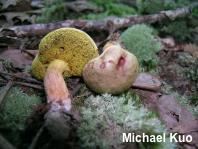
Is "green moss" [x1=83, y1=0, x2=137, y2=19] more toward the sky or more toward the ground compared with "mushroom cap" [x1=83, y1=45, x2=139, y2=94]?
more toward the sky

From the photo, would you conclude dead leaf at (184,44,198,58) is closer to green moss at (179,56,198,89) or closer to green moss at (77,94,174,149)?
green moss at (179,56,198,89)

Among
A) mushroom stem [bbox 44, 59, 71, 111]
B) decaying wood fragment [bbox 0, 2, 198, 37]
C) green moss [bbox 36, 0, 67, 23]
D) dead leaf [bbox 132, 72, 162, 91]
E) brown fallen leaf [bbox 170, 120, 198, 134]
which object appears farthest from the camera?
green moss [bbox 36, 0, 67, 23]

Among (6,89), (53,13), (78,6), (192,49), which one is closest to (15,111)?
(6,89)

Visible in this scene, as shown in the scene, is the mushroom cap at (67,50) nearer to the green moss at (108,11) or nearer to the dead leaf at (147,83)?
the dead leaf at (147,83)

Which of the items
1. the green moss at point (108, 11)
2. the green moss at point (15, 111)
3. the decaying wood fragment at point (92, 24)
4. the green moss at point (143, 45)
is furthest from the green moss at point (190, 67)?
the green moss at point (15, 111)

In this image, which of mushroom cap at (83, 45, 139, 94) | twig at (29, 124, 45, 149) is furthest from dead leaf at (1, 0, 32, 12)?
twig at (29, 124, 45, 149)

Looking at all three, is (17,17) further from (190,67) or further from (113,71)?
(190,67)
